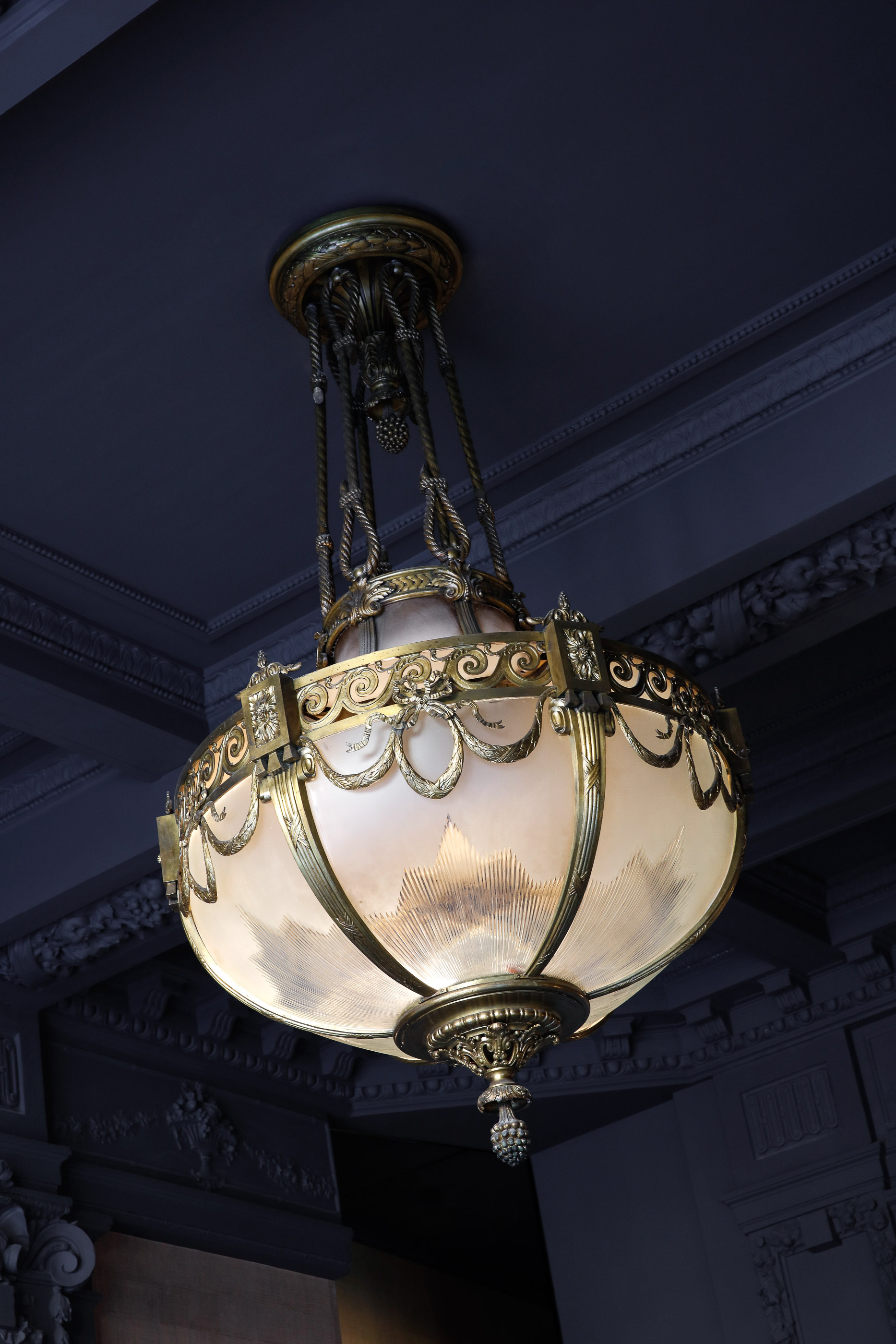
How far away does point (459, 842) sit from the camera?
2.02 meters

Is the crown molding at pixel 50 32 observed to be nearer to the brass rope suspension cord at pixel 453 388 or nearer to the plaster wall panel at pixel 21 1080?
the brass rope suspension cord at pixel 453 388

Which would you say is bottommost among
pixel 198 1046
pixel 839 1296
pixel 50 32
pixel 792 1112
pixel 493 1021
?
pixel 839 1296

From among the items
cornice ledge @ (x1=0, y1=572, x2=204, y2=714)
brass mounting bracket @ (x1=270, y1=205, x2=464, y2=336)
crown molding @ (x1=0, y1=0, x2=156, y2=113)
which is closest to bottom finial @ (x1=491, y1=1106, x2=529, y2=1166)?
brass mounting bracket @ (x1=270, y1=205, x2=464, y2=336)

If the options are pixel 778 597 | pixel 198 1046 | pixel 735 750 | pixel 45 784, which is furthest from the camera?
pixel 198 1046

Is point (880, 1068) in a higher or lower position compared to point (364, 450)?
lower

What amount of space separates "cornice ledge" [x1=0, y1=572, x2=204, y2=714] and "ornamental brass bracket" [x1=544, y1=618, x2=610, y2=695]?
181cm

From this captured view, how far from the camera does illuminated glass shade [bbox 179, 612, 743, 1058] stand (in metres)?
2.04

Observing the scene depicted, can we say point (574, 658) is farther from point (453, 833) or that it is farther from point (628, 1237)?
point (628, 1237)

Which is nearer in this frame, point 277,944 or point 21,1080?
point 277,944

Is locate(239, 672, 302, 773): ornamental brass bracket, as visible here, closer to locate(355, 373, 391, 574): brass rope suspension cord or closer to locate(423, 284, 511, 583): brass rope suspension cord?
locate(355, 373, 391, 574): brass rope suspension cord

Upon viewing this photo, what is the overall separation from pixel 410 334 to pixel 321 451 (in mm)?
278

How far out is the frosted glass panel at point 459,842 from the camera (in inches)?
79.9

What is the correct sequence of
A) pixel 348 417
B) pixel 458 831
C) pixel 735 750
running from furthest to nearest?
pixel 348 417
pixel 735 750
pixel 458 831

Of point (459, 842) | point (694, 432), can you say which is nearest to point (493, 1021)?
point (459, 842)
